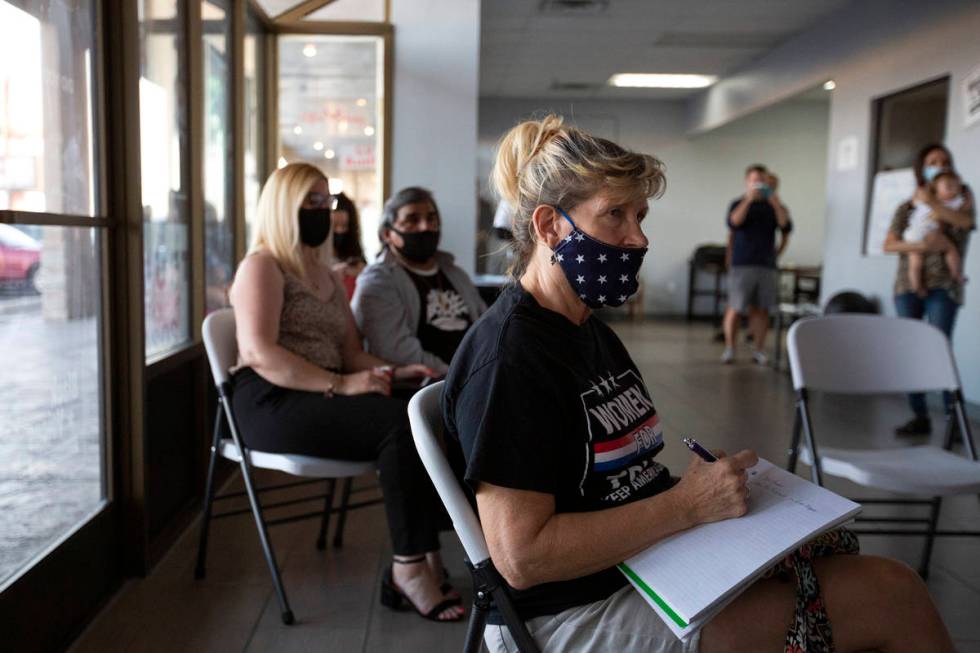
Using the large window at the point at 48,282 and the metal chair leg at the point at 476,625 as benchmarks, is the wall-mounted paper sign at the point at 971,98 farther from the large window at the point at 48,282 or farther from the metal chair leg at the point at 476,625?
the metal chair leg at the point at 476,625

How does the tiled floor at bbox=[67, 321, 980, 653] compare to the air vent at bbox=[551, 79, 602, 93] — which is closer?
the tiled floor at bbox=[67, 321, 980, 653]

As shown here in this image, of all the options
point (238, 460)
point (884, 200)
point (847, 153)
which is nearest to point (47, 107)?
point (238, 460)

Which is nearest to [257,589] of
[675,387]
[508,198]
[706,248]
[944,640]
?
[508,198]

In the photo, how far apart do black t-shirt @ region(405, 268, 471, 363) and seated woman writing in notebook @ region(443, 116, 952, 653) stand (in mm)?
1700

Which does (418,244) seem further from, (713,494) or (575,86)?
(575,86)

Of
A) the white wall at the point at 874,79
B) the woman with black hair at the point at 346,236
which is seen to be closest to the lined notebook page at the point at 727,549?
the woman with black hair at the point at 346,236

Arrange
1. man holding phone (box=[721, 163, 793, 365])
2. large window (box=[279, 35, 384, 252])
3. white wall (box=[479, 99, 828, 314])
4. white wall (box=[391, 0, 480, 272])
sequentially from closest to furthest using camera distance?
white wall (box=[391, 0, 480, 272]), large window (box=[279, 35, 384, 252]), man holding phone (box=[721, 163, 793, 365]), white wall (box=[479, 99, 828, 314])

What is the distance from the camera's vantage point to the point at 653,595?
1.22 m

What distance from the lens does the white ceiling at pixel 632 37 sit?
7.33 meters

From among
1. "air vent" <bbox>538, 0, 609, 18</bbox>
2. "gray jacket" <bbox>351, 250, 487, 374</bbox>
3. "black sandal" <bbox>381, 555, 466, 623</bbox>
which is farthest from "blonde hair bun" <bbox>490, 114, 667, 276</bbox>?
"air vent" <bbox>538, 0, 609, 18</bbox>

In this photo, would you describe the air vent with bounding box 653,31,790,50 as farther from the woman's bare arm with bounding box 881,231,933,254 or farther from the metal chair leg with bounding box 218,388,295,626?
the metal chair leg with bounding box 218,388,295,626

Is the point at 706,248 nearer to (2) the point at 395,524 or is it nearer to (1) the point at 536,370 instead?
(2) the point at 395,524

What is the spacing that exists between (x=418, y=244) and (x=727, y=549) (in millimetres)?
2085

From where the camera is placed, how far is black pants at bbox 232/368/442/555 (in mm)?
2520
